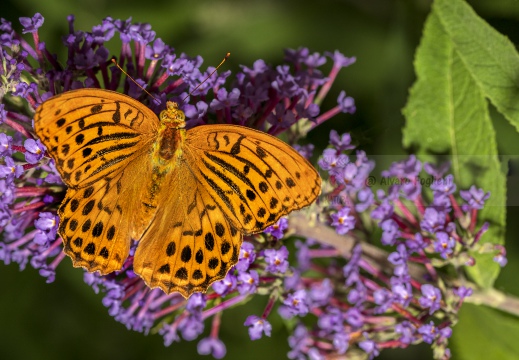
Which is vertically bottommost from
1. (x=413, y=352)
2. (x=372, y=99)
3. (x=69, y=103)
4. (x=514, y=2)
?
(x=413, y=352)

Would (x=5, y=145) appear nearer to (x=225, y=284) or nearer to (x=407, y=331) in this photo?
(x=225, y=284)

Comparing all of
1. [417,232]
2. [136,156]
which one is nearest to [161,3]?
[136,156]

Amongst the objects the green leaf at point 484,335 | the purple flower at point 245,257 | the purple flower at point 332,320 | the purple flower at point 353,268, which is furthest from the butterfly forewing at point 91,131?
the green leaf at point 484,335

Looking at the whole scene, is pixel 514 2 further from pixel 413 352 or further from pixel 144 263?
pixel 413 352

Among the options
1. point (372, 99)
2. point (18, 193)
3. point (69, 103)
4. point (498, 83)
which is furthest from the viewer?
point (372, 99)

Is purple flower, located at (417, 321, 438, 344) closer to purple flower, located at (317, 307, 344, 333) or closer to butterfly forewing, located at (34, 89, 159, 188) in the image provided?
purple flower, located at (317, 307, 344, 333)

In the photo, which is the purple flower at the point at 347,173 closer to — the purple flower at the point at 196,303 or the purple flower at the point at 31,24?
the purple flower at the point at 196,303

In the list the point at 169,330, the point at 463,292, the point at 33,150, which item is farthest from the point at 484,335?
the point at 33,150
